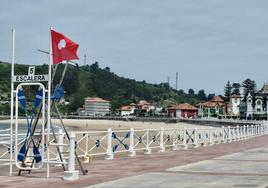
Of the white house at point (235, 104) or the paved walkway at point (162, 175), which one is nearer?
the paved walkway at point (162, 175)

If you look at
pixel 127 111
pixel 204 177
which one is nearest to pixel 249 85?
pixel 127 111

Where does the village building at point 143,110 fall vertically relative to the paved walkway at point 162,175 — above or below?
above

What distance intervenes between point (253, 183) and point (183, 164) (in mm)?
5132

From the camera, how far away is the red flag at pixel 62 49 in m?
12.8

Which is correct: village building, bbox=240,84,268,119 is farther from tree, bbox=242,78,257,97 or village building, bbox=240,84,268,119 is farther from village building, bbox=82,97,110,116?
village building, bbox=82,97,110,116

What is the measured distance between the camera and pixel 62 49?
1284cm

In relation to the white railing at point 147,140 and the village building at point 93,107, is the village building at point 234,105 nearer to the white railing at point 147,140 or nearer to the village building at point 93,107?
the village building at point 93,107

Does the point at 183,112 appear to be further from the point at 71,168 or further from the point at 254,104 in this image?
the point at 71,168

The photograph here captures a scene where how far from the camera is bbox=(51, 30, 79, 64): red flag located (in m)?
12.8

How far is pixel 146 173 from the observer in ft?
44.6

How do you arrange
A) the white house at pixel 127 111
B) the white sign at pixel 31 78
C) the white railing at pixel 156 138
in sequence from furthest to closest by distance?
the white house at pixel 127 111, the white railing at pixel 156 138, the white sign at pixel 31 78

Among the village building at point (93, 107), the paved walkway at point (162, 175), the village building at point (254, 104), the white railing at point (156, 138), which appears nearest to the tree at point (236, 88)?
the village building at point (254, 104)

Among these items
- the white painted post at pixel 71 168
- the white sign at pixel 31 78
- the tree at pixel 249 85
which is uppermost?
the tree at pixel 249 85

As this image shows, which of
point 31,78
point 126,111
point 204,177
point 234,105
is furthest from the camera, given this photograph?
point 126,111
